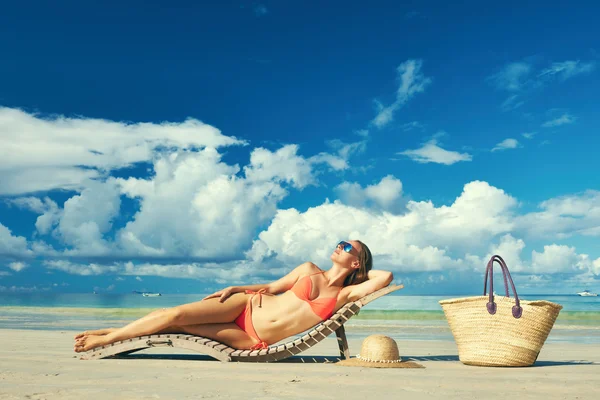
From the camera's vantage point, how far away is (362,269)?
712 cm

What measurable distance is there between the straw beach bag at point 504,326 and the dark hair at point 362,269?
1.15 metres

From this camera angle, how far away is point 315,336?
675cm

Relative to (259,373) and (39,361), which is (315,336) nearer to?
(259,373)

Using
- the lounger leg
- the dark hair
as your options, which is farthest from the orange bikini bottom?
the dark hair

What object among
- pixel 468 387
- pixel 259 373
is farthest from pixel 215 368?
pixel 468 387

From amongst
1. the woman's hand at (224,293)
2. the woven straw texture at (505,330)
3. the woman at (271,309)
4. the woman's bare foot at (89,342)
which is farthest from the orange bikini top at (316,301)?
the woman's bare foot at (89,342)

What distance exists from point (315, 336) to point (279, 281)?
2.95 feet

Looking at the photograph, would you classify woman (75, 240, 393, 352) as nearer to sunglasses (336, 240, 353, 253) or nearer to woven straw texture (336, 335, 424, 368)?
sunglasses (336, 240, 353, 253)

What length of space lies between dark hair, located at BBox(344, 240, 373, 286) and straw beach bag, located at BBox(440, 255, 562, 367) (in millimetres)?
1147

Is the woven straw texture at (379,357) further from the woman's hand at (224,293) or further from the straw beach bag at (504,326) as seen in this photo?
the woman's hand at (224,293)

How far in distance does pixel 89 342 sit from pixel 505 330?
4629 mm

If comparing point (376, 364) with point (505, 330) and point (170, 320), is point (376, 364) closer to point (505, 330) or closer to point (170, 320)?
point (505, 330)

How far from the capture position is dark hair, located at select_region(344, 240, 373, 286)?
710 centimetres

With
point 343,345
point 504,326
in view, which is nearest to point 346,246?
point 343,345
